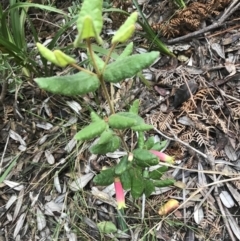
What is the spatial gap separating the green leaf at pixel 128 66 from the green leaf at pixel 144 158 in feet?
1.08

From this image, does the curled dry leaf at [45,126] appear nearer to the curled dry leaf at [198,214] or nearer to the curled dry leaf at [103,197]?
the curled dry leaf at [103,197]

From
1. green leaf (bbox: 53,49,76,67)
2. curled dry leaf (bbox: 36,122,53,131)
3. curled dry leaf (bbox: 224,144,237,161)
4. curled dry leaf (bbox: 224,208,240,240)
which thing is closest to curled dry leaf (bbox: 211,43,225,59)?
curled dry leaf (bbox: 224,144,237,161)

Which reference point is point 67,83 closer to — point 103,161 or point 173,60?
point 103,161

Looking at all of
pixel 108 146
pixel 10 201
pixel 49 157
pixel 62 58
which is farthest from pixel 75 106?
pixel 62 58

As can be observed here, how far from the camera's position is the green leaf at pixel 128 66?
120cm

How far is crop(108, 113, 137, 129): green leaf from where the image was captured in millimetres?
1238

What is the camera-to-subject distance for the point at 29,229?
6.34 feet

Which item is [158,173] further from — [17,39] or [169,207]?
[17,39]

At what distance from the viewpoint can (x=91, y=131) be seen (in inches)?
49.3

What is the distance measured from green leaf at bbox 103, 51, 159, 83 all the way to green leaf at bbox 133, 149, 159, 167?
33 cm

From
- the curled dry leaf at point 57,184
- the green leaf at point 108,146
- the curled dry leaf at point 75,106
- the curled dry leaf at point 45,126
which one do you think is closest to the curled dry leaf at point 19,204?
the curled dry leaf at point 57,184

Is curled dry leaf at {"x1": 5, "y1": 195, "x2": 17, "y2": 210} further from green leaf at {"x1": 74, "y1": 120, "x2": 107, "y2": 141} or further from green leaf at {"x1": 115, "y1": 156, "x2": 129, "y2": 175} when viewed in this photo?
green leaf at {"x1": 74, "y1": 120, "x2": 107, "y2": 141}

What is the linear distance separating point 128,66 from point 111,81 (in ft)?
0.18

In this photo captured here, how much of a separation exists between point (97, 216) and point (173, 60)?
2.23ft
